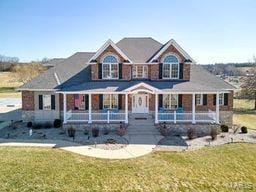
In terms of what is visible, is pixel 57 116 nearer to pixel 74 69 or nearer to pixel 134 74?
pixel 74 69

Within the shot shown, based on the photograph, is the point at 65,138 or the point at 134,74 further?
the point at 134,74

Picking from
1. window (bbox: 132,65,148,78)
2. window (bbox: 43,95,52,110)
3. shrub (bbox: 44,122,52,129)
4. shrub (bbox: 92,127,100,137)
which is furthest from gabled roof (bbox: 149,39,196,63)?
shrub (bbox: 44,122,52,129)

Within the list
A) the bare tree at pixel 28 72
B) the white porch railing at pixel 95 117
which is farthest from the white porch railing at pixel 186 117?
the bare tree at pixel 28 72

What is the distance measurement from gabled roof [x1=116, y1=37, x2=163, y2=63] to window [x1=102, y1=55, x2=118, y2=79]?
2.05 meters

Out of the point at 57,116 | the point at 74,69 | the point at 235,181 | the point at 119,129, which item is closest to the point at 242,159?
the point at 235,181

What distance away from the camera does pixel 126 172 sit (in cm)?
1543

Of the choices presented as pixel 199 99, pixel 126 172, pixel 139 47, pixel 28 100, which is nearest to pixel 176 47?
pixel 139 47

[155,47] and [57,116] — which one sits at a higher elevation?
[155,47]

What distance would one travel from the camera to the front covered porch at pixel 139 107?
24.6 meters

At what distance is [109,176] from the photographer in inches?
589

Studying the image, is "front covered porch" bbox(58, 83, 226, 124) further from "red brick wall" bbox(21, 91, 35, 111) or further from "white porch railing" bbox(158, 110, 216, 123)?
"red brick wall" bbox(21, 91, 35, 111)

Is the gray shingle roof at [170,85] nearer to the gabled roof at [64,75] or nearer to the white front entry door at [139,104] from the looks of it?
the white front entry door at [139,104]

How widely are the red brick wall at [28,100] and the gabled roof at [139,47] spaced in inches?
420

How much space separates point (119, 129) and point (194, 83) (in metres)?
8.85
